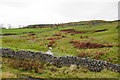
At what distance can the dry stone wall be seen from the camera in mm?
22812

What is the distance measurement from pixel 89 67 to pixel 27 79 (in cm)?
1072

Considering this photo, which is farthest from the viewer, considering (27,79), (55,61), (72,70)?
(55,61)

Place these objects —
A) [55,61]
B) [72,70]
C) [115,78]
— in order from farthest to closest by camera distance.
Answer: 1. [55,61]
2. [72,70]
3. [115,78]

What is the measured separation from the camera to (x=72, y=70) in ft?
71.3

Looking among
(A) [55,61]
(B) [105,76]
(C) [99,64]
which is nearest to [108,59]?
(C) [99,64]

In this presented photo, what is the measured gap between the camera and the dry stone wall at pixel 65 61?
22812 millimetres

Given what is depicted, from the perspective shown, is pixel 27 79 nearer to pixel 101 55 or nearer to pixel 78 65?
pixel 78 65

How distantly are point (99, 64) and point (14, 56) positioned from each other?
1760cm

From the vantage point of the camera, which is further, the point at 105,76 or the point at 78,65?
the point at 78,65

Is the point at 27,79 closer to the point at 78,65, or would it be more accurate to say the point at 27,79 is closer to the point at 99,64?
the point at 78,65

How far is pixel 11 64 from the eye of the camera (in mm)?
23672

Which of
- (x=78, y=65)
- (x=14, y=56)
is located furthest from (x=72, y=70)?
(x=14, y=56)

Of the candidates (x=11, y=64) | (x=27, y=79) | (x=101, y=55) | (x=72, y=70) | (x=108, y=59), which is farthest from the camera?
(x=101, y=55)

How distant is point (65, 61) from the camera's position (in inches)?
993
